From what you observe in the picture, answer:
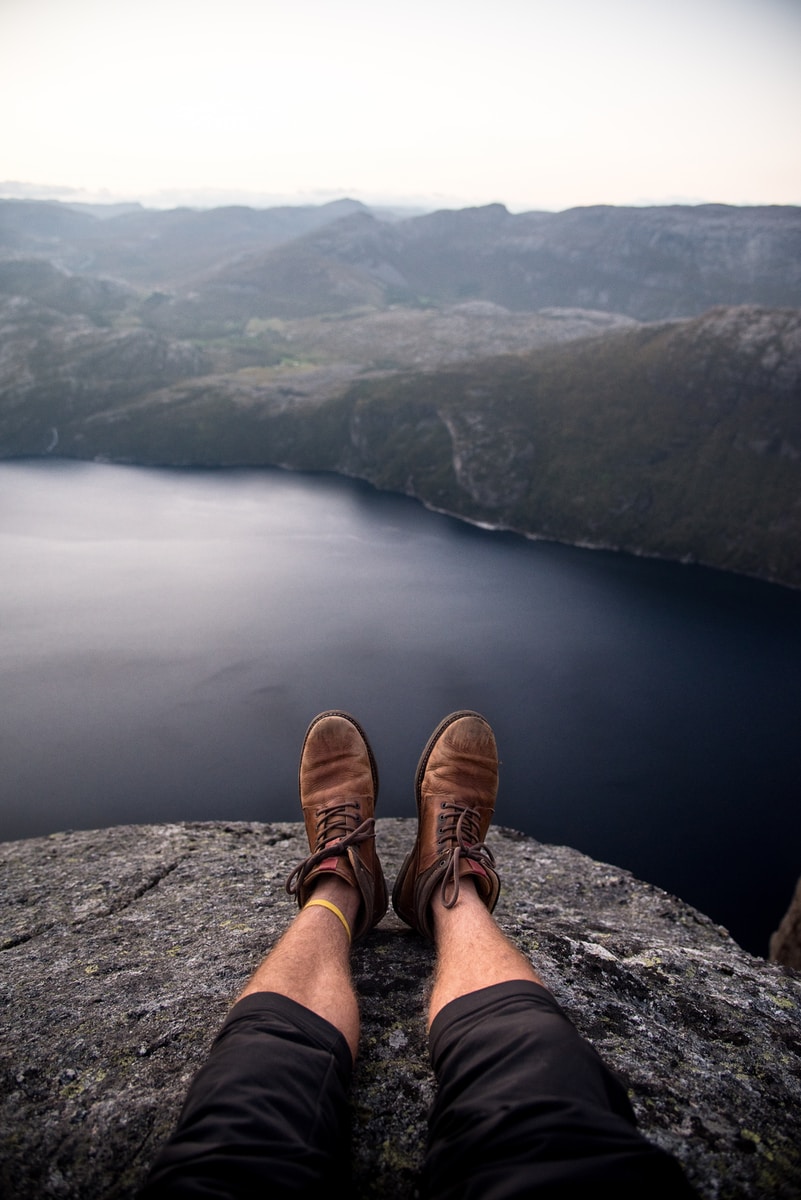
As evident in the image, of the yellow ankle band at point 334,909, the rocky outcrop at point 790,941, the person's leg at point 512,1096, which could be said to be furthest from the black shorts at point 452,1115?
the rocky outcrop at point 790,941

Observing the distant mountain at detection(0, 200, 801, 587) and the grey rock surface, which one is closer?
the grey rock surface

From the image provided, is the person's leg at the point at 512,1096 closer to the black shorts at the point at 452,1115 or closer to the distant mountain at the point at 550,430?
the black shorts at the point at 452,1115

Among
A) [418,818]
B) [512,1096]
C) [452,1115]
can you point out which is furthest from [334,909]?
[512,1096]

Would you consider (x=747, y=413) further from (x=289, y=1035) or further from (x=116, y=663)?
(x=289, y=1035)

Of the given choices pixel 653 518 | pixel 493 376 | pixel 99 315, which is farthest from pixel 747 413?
pixel 99 315

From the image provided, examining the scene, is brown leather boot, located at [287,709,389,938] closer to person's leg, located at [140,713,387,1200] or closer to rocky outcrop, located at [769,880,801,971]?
person's leg, located at [140,713,387,1200]

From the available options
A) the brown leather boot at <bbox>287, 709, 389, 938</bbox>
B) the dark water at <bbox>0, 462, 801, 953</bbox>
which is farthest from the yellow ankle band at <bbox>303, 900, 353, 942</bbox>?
the dark water at <bbox>0, 462, 801, 953</bbox>

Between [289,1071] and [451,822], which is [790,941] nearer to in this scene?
[451,822]
